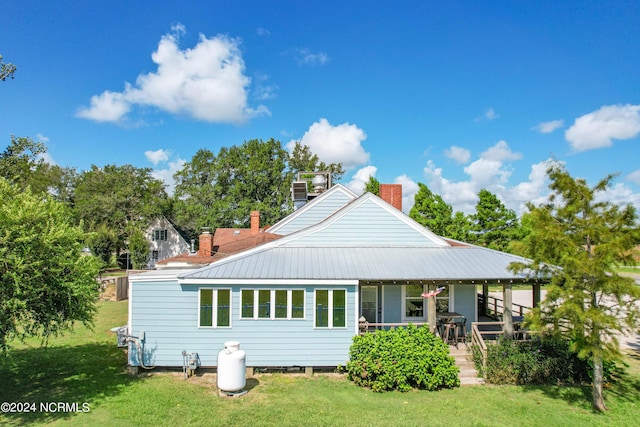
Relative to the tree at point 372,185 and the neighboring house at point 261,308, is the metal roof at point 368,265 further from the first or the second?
the tree at point 372,185

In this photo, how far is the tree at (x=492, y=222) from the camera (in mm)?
35406

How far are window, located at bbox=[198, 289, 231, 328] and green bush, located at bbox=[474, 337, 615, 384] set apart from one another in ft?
26.0

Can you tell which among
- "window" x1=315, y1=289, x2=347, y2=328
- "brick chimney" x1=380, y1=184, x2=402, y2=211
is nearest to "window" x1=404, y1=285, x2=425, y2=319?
"window" x1=315, y1=289, x2=347, y2=328

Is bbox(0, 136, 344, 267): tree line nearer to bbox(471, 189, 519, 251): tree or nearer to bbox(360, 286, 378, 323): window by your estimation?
bbox(471, 189, 519, 251): tree

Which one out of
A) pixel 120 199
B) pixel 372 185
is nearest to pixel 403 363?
pixel 372 185

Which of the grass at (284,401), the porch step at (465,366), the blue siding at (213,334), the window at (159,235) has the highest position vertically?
the window at (159,235)

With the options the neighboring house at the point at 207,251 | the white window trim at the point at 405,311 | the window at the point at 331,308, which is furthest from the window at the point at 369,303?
the neighboring house at the point at 207,251

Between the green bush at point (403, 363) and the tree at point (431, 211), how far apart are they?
76.8ft

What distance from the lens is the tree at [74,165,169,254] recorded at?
50.6 metres

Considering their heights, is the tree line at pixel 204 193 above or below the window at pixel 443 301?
above

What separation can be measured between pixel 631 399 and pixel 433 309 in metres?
5.49

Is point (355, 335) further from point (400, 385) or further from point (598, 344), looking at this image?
point (598, 344)

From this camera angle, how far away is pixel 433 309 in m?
12.8

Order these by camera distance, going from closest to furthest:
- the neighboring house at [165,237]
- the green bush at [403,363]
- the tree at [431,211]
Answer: the green bush at [403,363] < the tree at [431,211] < the neighboring house at [165,237]
